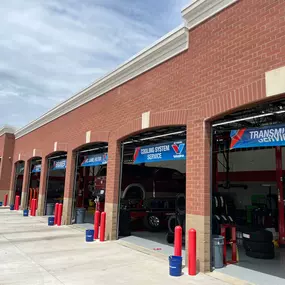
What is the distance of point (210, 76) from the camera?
25.1 ft

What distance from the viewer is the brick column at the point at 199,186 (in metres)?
7.20

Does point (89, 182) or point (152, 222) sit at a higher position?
point (89, 182)

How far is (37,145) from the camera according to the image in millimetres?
21750

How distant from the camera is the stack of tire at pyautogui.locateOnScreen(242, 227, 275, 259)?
8.47 meters

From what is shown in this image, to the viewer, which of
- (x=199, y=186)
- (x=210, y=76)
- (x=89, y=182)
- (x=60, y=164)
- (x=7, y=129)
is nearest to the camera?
(x=199, y=186)

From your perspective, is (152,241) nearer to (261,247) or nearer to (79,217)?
(261,247)

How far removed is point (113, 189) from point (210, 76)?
5783 millimetres

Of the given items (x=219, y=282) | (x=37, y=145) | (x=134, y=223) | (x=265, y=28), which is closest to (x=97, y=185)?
(x=134, y=223)

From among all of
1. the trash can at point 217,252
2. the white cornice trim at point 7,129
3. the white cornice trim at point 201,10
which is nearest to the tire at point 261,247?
the trash can at point 217,252

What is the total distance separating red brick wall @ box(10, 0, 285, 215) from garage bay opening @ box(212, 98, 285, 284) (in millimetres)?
780

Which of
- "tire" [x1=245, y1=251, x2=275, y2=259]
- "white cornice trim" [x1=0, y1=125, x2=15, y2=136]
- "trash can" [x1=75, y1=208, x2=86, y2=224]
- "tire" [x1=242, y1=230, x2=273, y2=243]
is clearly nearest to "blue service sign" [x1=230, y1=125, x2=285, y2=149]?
"tire" [x1=242, y1=230, x2=273, y2=243]

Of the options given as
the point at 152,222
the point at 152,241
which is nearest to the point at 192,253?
the point at 152,241

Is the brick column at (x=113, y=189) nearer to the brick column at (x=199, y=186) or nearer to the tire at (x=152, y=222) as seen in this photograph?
the tire at (x=152, y=222)

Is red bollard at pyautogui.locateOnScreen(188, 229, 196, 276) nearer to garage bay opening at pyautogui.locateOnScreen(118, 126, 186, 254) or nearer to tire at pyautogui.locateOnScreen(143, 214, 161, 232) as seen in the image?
garage bay opening at pyautogui.locateOnScreen(118, 126, 186, 254)
